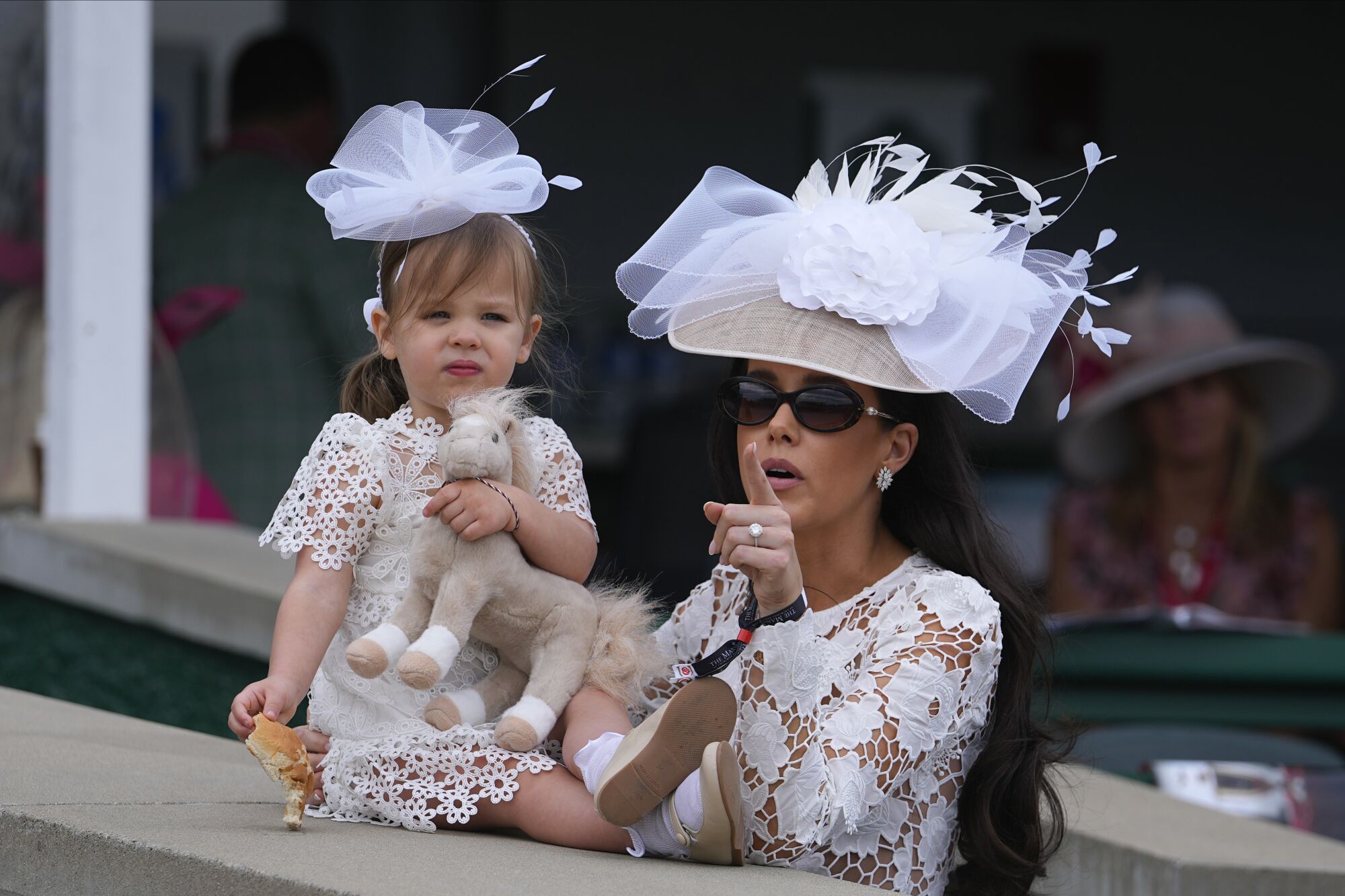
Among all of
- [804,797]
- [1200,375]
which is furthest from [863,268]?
[1200,375]

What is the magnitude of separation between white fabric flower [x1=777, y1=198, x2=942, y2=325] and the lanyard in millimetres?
470

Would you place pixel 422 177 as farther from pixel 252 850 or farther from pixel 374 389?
pixel 252 850

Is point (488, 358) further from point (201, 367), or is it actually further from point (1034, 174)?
point (1034, 174)

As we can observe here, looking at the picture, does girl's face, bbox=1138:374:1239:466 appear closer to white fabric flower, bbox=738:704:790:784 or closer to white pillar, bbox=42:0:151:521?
white pillar, bbox=42:0:151:521

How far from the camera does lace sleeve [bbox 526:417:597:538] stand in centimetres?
246

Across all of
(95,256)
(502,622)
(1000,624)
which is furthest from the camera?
(95,256)

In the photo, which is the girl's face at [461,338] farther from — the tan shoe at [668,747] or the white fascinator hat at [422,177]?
the tan shoe at [668,747]

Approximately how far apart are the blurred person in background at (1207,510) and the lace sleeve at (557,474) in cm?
358

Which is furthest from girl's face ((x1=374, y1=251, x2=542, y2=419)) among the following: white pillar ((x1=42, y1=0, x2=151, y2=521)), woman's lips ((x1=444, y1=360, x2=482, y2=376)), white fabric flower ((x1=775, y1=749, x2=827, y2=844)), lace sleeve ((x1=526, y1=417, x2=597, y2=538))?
white pillar ((x1=42, y1=0, x2=151, y2=521))

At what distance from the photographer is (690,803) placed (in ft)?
6.97

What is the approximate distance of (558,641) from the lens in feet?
7.66

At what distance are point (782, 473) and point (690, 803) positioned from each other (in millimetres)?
505

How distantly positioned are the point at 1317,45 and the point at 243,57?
5.58 meters

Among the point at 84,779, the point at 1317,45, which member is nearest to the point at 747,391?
the point at 84,779
